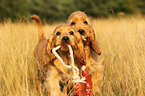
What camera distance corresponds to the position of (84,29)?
2639 millimetres

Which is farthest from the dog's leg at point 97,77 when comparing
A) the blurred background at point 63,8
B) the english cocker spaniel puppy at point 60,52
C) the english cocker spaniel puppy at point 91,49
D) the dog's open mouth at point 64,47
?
the blurred background at point 63,8

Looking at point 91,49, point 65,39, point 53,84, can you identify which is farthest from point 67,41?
point 91,49

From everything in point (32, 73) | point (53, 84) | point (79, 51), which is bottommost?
point (53, 84)

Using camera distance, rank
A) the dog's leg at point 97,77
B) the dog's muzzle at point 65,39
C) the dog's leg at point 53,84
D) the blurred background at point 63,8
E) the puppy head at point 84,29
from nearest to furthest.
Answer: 1. the dog's muzzle at point 65,39
2. the dog's leg at point 53,84
3. the puppy head at point 84,29
4. the dog's leg at point 97,77
5. the blurred background at point 63,8

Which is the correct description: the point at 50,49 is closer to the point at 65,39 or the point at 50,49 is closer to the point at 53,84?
the point at 65,39

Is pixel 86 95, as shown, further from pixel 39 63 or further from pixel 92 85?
pixel 39 63

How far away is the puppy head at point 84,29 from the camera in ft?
8.61

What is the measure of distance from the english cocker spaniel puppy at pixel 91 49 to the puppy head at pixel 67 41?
35 cm

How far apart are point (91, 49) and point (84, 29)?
432mm

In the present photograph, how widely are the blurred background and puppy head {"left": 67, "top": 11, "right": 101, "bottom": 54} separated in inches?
430

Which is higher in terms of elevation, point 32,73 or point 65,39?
point 65,39

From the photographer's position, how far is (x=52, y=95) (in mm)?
2191

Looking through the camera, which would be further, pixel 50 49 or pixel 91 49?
pixel 91 49

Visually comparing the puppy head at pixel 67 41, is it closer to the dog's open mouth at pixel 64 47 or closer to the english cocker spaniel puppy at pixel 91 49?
the dog's open mouth at pixel 64 47
